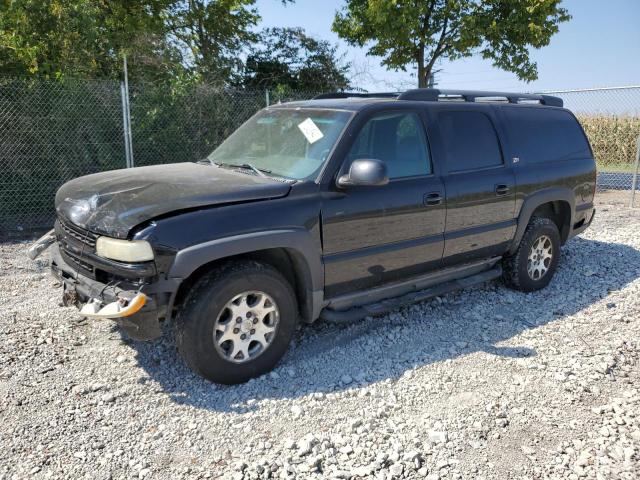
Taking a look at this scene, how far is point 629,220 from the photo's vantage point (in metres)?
8.95

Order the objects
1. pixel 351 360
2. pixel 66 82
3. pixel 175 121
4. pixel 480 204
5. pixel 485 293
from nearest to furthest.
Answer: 1. pixel 351 360
2. pixel 480 204
3. pixel 485 293
4. pixel 66 82
5. pixel 175 121

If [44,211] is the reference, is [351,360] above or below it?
below

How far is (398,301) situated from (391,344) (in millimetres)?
342

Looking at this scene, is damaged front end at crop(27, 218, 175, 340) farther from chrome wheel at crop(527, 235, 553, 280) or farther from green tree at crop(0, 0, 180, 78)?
green tree at crop(0, 0, 180, 78)

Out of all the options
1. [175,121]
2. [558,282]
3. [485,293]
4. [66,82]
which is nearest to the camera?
[485,293]

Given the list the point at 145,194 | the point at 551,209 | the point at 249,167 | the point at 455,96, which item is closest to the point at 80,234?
the point at 145,194

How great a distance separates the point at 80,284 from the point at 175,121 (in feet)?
19.8

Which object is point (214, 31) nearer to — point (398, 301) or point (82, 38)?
point (82, 38)

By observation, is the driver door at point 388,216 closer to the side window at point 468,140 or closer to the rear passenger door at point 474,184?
the rear passenger door at point 474,184

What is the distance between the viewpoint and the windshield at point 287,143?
3809mm

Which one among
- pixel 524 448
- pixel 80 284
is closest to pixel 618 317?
pixel 524 448

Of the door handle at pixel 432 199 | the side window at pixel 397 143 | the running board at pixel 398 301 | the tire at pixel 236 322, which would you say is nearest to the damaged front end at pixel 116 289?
the tire at pixel 236 322

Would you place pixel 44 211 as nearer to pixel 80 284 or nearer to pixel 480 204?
pixel 80 284

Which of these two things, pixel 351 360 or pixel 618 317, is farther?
pixel 618 317
